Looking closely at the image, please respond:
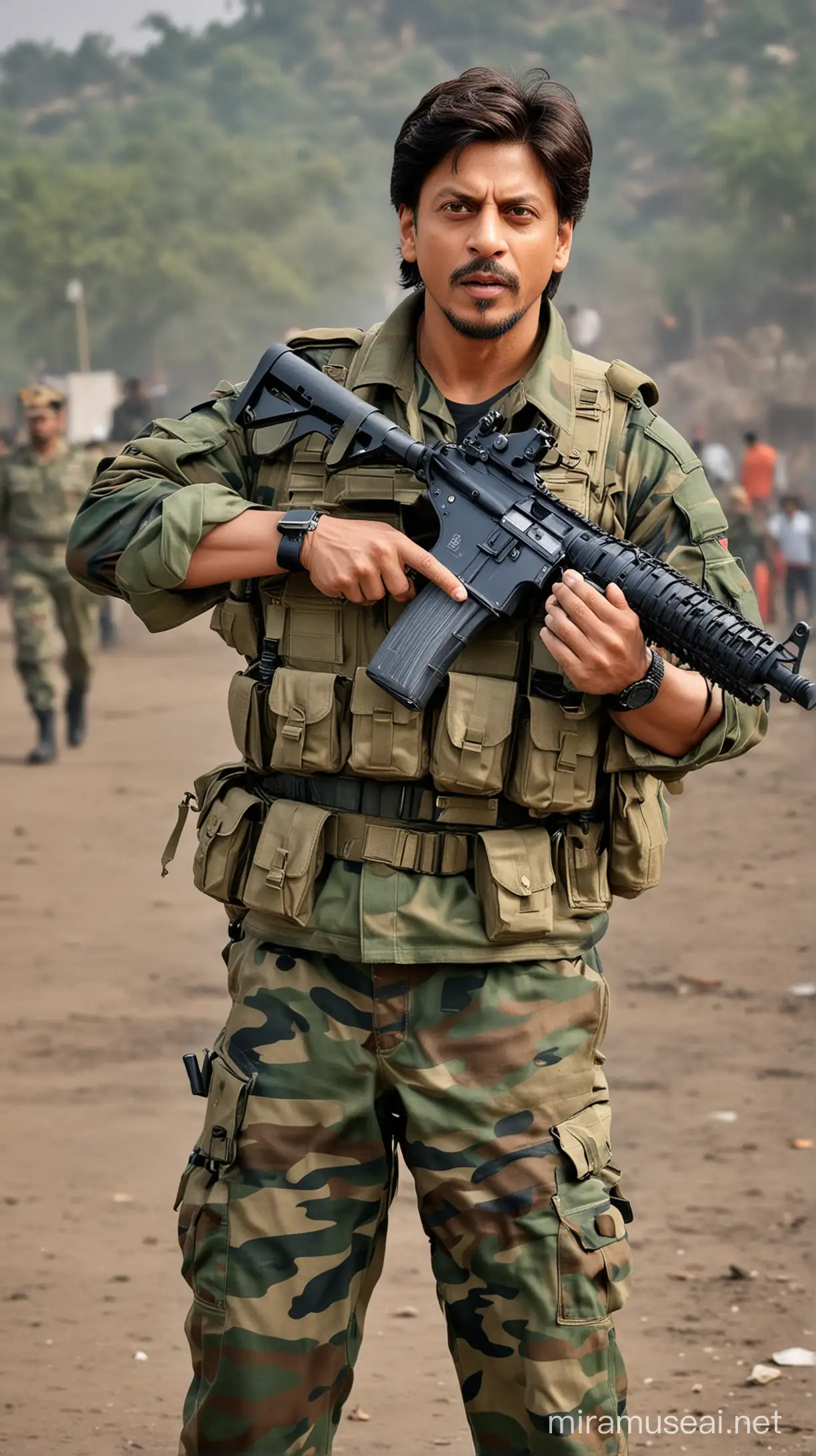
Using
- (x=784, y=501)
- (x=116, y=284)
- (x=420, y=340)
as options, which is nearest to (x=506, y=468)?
(x=420, y=340)

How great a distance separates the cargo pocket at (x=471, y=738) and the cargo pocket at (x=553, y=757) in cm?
3

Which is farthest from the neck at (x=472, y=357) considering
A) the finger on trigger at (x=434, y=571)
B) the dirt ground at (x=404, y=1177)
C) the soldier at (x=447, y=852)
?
the dirt ground at (x=404, y=1177)

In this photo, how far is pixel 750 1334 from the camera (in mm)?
4246

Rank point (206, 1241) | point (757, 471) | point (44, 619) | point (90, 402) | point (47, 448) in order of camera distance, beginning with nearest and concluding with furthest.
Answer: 1. point (206, 1241)
2. point (44, 619)
3. point (47, 448)
4. point (757, 471)
5. point (90, 402)

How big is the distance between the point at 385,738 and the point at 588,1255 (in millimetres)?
699

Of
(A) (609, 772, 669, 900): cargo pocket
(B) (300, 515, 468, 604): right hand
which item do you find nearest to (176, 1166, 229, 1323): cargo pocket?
(A) (609, 772, 669, 900): cargo pocket

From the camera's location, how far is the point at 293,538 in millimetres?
2586

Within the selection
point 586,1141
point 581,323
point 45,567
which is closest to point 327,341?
point 586,1141

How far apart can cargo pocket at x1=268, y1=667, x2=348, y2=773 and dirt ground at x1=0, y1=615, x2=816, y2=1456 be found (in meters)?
1.70

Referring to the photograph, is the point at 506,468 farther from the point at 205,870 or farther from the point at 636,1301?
the point at 636,1301

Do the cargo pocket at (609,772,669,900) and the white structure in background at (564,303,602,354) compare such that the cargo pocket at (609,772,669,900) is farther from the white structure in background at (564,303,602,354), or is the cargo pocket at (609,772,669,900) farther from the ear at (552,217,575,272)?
the white structure in background at (564,303,602,354)

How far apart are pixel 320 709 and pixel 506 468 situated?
0.40 meters

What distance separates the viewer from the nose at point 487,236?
8.24ft

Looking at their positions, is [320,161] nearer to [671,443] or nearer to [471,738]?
[671,443]
